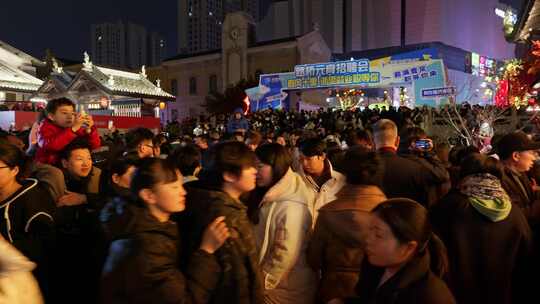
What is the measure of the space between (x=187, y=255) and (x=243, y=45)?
39168 mm

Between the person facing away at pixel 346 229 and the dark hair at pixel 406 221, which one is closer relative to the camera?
the dark hair at pixel 406 221

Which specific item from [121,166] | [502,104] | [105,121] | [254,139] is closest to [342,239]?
[121,166]

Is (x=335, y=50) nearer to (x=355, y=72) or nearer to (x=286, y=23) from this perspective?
(x=286, y=23)

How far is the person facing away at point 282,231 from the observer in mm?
2744

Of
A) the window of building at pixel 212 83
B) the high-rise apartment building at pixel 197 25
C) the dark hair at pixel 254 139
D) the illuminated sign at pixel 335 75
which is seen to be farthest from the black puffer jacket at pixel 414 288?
the high-rise apartment building at pixel 197 25

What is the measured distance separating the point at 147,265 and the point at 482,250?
218 centimetres

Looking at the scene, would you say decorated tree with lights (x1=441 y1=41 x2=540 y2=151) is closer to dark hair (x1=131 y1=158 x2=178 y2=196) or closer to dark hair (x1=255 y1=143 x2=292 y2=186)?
dark hair (x1=255 y1=143 x2=292 y2=186)

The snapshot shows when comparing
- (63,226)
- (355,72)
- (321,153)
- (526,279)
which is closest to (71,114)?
(63,226)

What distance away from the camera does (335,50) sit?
46.2m

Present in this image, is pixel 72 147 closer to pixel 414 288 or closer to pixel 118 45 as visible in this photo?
pixel 414 288

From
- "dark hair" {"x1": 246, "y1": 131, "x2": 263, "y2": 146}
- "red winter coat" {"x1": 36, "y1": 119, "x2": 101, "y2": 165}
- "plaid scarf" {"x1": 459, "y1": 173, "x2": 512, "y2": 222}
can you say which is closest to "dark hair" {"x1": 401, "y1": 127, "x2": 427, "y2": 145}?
"plaid scarf" {"x1": 459, "y1": 173, "x2": 512, "y2": 222}

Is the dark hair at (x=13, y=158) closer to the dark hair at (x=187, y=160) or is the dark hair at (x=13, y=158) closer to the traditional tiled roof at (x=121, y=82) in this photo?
the dark hair at (x=187, y=160)

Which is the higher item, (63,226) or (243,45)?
(243,45)

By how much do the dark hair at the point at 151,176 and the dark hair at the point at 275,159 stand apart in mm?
867
